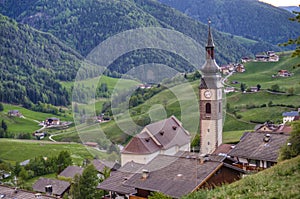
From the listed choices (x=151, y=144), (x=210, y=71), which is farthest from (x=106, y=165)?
(x=210, y=71)

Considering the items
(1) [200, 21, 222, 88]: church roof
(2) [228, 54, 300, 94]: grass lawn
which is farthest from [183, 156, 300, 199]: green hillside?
(2) [228, 54, 300, 94]: grass lawn

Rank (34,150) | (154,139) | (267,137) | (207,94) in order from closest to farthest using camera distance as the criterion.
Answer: (267,137), (154,139), (207,94), (34,150)

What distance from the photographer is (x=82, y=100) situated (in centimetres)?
9994

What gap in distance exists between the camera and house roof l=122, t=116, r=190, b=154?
61.7 metres

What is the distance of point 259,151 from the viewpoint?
4516 centimetres

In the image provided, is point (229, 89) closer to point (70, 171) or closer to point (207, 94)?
point (70, 171)

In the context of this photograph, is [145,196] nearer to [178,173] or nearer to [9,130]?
[178,173]

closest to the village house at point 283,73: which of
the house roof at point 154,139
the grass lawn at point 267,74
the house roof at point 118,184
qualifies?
the grass lawn at point 267,74

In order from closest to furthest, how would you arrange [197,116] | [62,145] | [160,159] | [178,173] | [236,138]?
1. [178,173]
2. [160,159]
3. [197,116]
4. [236,138]
5. [62,145]

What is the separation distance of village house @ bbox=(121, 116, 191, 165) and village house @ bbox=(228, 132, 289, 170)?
659 inches

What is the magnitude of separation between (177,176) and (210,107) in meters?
31.9

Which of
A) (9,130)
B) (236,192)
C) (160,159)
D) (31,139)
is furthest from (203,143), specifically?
(9,130)

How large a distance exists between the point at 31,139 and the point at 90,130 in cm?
7932

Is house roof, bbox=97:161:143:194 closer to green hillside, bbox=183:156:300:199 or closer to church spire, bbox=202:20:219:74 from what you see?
green hillside, bbox=183:156:300:199
